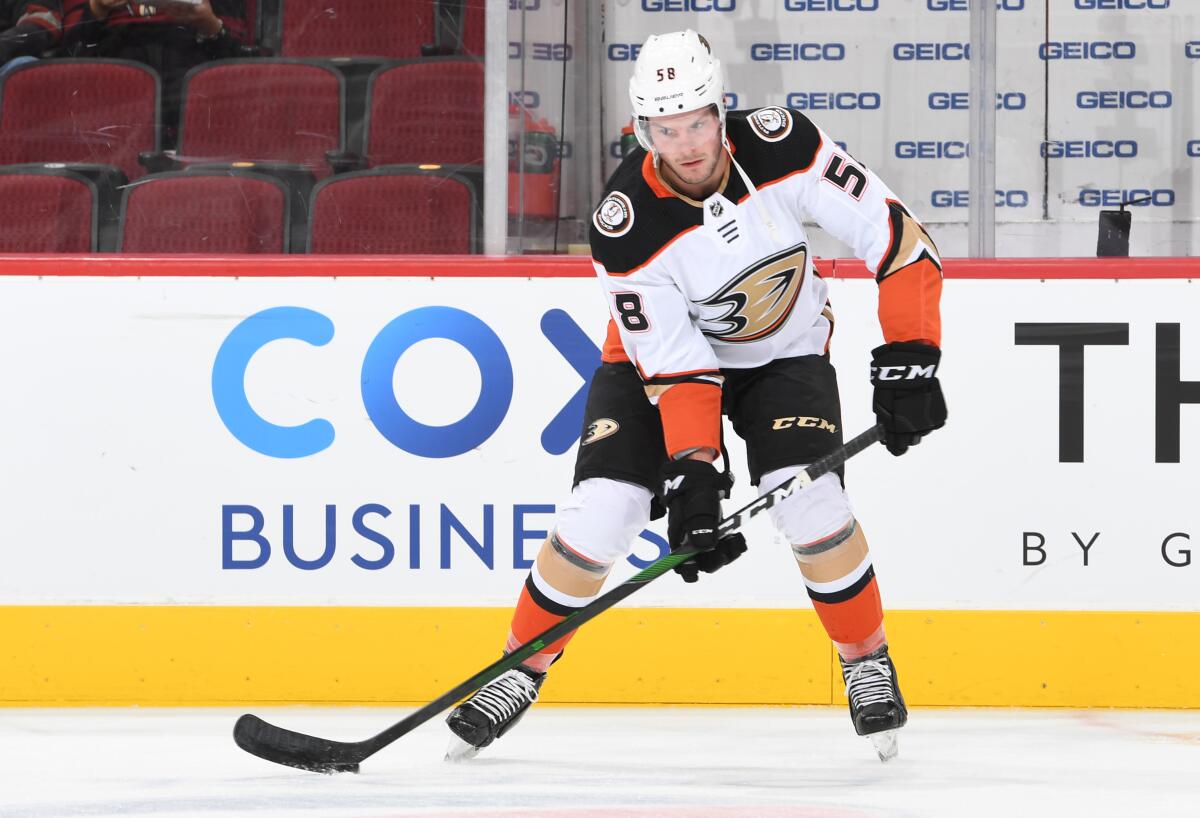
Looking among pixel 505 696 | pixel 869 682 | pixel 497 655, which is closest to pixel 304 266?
pixel 497 655

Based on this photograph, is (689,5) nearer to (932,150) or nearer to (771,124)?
(932,150)

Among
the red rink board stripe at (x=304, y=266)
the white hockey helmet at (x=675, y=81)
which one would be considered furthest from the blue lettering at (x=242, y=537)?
the white hockey helmet at (x=675, y=81)

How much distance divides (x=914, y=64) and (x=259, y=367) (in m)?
1.54

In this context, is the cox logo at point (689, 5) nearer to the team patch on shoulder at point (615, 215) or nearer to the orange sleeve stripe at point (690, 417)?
the team patch on shoulder at point (615, 215)

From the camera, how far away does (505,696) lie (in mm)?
2621

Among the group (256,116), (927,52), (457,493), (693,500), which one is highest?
(927,52)

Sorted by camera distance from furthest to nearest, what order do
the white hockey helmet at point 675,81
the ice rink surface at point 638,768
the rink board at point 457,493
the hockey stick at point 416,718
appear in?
1. the rink board at point 457,493
2. the hockey stick at point 416,718
3. the white hockey helmet at point 675,81
4. the ice rink surface at point 638,768

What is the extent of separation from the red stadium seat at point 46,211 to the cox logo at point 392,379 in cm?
51

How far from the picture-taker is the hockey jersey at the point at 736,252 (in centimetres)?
249

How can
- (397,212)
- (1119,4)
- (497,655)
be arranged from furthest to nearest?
(397,212) < (1119,4) < (497,655)

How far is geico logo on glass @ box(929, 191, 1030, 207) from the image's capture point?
→ 11.2 ft

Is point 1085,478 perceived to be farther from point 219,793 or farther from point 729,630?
point 219,793

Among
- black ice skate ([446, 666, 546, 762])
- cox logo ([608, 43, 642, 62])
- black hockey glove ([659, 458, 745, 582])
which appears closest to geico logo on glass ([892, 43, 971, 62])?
cox logo ([608, 43, 642, 62])

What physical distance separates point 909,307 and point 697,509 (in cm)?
46
